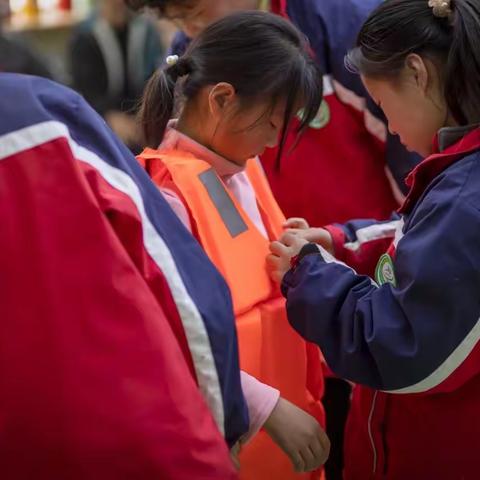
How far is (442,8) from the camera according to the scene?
4.24ft

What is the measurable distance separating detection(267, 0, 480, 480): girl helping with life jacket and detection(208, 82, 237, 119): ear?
0.68 feet

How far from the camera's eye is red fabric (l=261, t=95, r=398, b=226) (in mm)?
1820

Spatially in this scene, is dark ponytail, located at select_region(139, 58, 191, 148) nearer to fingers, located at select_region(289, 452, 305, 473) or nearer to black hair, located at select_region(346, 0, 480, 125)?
black hair, located at select_region(346, 0, 480, 125)

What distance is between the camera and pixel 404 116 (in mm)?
1372

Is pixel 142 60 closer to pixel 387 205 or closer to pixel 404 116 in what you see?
pixel 387 205

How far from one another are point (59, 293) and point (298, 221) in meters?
0.76

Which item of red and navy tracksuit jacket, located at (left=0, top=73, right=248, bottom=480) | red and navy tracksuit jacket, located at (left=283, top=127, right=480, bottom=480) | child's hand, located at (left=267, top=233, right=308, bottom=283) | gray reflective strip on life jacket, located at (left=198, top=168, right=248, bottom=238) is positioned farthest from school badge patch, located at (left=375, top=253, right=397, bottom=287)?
red and navy tracksuit jacket, located at (left=0, top=73, right=248, bottom=480)

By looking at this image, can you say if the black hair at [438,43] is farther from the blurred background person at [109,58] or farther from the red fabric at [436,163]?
the blurred background person at [109,58]

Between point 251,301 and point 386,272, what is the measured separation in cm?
22

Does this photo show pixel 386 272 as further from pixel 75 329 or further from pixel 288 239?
pixel 75 329

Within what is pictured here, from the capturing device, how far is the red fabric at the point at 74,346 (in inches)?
35.7

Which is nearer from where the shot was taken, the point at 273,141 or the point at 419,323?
the point at 419,323

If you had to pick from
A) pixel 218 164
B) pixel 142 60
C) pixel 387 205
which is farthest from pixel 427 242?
pixel 142 60

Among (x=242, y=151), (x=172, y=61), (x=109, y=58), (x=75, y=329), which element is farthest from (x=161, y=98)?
(x=109, y=58)
